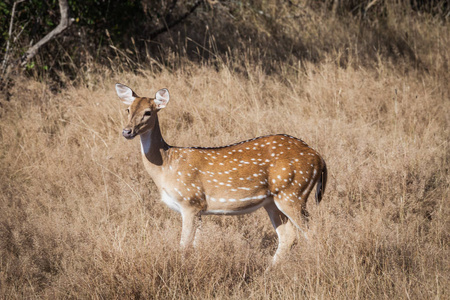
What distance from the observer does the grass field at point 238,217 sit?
13.6 ft

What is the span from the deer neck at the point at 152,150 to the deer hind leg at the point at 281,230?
1.16 m

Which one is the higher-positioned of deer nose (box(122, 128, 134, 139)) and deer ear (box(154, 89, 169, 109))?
deer ear (box(154, 89, 169, 109))

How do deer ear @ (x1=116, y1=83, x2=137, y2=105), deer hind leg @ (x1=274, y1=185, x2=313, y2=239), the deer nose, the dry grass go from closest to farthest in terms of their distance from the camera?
the dry grass → the deer nose → deer hind leg @ (x1=274, y1=185, x2=313, y2=239) → deer ear @ (x1=116, y1=83, x2=137, y2=105)

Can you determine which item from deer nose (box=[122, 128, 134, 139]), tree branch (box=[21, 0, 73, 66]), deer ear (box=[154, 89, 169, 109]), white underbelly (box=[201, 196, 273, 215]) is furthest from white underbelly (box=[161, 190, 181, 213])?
tree branch (box=[21, 0, 73, 66])

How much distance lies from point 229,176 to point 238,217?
0.86 metres

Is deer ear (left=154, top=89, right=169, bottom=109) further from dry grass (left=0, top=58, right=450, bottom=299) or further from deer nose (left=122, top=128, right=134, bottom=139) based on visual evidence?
dry grass (left=0, top=58, right=450, bottom=299)

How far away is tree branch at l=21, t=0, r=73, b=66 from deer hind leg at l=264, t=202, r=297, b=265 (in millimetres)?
4516

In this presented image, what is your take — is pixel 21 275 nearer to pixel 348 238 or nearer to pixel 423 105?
pixel 348 238

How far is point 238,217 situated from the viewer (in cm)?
561

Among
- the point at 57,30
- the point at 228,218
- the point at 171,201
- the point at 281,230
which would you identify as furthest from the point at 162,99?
the point at 57,30

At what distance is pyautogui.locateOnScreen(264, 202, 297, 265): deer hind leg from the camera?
193 inches

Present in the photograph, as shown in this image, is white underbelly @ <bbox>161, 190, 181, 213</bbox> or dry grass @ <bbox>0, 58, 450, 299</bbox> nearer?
dry grass @ <bbox>0, 58, 450, 299</bbox>

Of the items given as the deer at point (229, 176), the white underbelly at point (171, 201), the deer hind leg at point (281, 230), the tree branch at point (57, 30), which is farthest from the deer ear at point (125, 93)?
the tree branch at point (57, 30)

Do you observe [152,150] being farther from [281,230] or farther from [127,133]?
[281,230]
